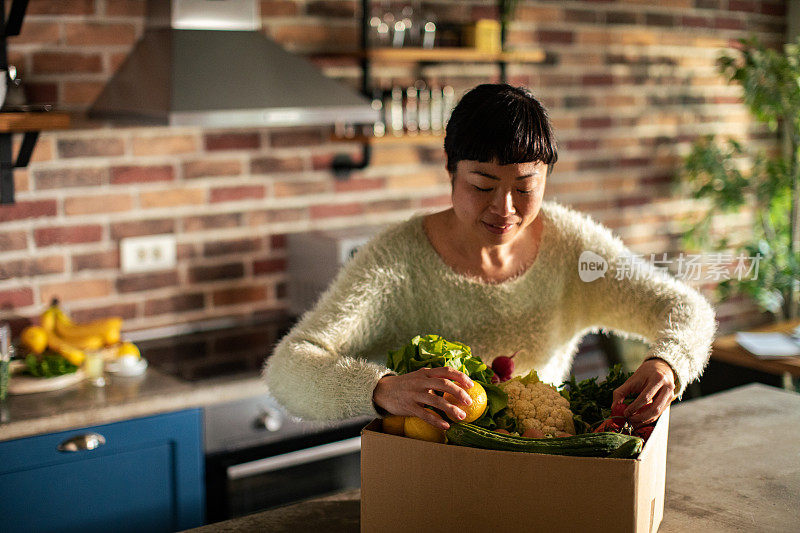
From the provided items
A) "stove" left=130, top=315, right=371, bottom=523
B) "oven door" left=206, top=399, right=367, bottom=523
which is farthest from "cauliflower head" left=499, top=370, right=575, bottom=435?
"oven door" left=206, top=399, right=367, bottom=523

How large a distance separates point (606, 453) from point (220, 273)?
2.02 m

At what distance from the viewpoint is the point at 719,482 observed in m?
1.50

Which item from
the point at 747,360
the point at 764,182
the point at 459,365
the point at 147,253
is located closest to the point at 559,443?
the point at 459,365

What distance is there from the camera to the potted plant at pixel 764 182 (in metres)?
3.72

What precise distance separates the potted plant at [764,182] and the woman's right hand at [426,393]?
9.75ft

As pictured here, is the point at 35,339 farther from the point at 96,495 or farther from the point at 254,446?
the point at 254,446

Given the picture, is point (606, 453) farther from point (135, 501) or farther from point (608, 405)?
point (135, 501)

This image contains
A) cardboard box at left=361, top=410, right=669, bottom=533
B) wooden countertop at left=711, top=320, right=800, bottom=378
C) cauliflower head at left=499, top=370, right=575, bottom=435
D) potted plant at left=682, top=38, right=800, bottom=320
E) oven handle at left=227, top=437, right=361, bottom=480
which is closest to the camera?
cardboard box at left=361, top=410, right=669, bottom=533

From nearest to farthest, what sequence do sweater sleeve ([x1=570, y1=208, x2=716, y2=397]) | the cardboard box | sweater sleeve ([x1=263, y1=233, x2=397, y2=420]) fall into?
1. the cardboard box
2. sweater sleeve ([x1=263, y1=233, x2=397, y2=420])
3. sweater sleeve ([x1=570, y1=208, x2=716, y2=397])

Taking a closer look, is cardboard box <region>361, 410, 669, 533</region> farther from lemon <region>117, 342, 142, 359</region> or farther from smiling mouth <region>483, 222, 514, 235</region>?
lemon <region>117, 342, 142, 359</region>

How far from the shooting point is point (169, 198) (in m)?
2.78

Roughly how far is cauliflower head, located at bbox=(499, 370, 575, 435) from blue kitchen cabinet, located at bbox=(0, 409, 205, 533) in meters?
1.27

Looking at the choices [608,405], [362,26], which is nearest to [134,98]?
[362,26]

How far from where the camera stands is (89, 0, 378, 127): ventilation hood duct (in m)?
2.37
